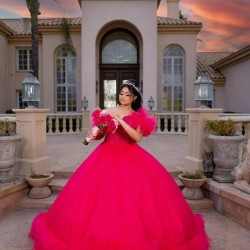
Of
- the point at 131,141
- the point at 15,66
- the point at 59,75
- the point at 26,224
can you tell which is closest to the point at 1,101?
the point at 15,66

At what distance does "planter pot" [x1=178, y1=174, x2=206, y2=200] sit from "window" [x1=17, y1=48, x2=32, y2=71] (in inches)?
645

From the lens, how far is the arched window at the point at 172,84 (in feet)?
60.4

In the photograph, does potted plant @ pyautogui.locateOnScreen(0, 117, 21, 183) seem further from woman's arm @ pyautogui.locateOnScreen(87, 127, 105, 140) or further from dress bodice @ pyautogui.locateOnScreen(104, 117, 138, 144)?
dress bodice @ pyautogui.locateOnScreen(104, 117, 138, 144)

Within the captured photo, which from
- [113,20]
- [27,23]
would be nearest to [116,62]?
[113,20]

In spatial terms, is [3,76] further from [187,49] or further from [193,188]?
[193,188]

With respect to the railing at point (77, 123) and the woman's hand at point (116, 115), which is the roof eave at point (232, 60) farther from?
the woman's hand at point (116, 115)

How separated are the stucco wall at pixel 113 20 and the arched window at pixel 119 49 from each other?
1.76 m

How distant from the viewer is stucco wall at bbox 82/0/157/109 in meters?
16.4

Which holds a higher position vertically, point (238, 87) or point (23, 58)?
point (23, 58)

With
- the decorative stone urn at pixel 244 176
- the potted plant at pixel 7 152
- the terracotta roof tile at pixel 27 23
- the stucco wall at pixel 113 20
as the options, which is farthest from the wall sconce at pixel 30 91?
the terracotta roof tile at pixel 27 23

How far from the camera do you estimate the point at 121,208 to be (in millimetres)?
3377

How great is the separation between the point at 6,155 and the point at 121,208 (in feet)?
9.65

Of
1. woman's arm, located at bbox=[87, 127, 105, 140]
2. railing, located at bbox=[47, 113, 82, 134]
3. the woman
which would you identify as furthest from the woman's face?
railing, located at bbox=[47, 113, 82, 134]

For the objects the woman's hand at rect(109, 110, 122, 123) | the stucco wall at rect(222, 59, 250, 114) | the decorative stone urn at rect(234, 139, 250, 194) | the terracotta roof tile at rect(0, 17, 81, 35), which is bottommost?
the decorative stone urn at rect(234, 139, 250, 194)
